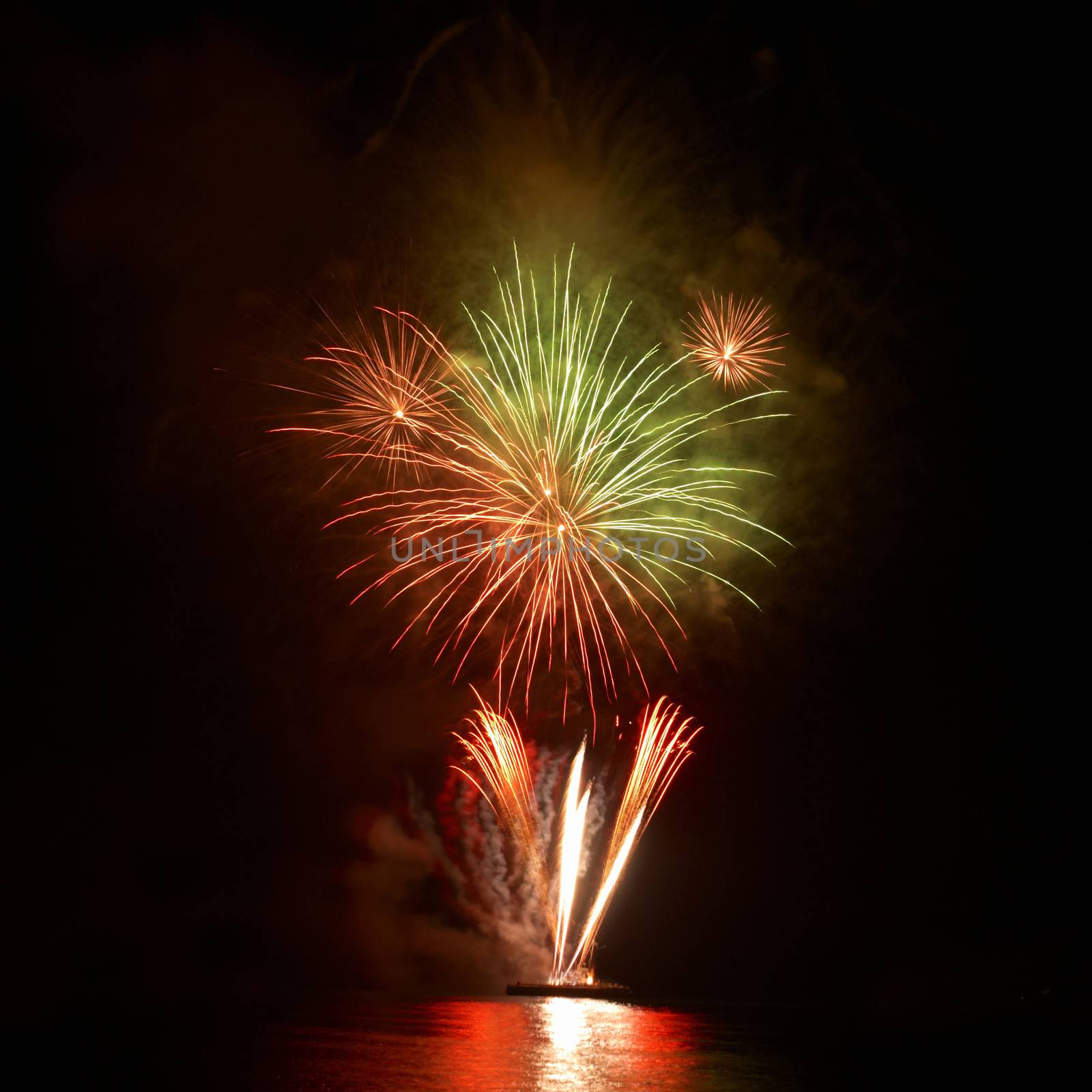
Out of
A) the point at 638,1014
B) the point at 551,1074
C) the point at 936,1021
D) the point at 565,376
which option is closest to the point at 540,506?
the point at 565,376

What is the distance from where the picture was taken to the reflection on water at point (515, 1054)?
14.9 m

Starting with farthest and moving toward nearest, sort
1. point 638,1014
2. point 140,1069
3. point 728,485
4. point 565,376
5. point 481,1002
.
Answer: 1. point 481,1002
2. point 638,1014
3. point 728,485
4. point 565,376
5. point 140,1069

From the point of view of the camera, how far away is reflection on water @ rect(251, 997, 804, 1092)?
1491cm

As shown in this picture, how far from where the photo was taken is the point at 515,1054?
19.0 meters

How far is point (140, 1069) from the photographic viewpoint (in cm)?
1620

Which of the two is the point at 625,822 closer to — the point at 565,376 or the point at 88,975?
the point at 565,376

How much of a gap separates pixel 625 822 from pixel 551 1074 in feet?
35.4

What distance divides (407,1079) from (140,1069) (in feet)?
15.2

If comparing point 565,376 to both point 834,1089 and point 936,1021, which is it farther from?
point 936,1021

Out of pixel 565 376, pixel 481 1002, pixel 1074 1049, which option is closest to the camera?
pixel 565 376

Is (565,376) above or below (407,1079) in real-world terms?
above

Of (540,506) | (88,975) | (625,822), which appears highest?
(540,506)

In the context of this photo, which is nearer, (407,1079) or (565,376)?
(407,1079)

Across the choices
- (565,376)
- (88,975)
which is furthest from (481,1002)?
(565,376)
